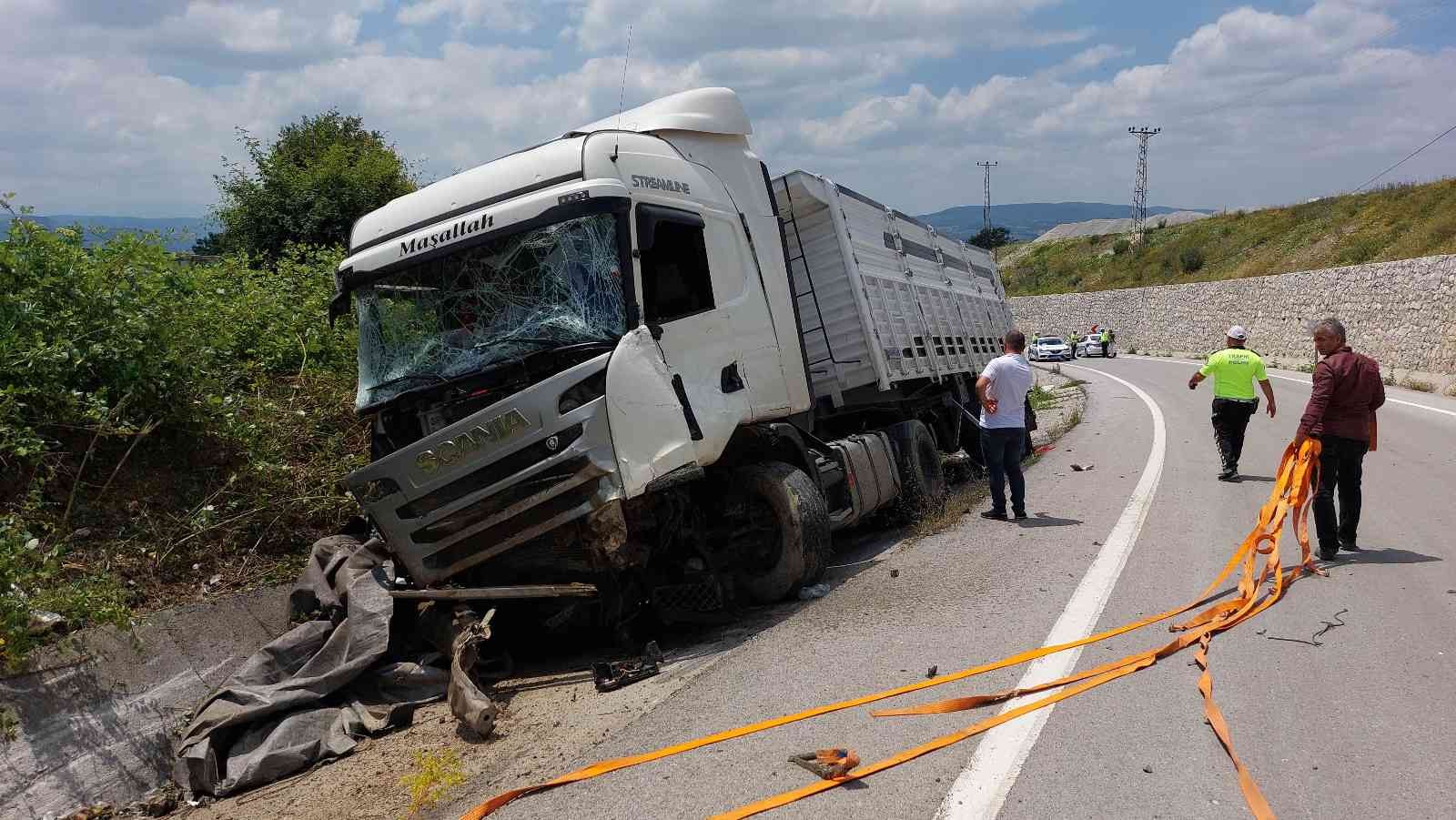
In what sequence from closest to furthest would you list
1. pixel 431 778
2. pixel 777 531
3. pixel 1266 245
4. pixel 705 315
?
pixel 431 778 < pixel 705 315 < pixel 777 531 < pixel 1266 245

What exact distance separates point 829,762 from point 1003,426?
19.5ft

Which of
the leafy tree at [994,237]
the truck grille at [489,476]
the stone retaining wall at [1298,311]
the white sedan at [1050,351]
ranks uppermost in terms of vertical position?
the leafy tree at [994,237]

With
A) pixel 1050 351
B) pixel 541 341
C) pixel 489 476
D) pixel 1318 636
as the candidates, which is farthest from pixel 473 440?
pixel 1050 351

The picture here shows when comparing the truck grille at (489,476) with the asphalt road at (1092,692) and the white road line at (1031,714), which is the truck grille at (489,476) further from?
the white road line at (1031,714)

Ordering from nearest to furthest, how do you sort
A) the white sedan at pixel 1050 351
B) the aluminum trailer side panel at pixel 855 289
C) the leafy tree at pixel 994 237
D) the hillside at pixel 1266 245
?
the aluminum trailer side panel at pixel 855 289, the white sedan at pixel 1050 351, the hillside at pixel 1266 245, the leafy tree at pixel 994 237

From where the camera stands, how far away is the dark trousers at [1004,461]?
960 centimetres

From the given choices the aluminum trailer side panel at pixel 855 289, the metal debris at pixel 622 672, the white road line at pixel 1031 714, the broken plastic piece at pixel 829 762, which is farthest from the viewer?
the aluminum trailer side panel at pixel 855 289

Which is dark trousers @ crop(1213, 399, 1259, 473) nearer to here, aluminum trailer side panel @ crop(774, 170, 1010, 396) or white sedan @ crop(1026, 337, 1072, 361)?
aluminum trailer side panel @ crop(774, 170, 1010, 396)

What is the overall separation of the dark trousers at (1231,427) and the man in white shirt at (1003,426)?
3145mm

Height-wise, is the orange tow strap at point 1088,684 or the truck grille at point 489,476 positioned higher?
the truck grille at point 489,476

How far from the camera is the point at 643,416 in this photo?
20.2ft

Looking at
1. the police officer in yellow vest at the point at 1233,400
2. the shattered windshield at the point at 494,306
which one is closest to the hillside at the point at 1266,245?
the police officer in yellow vest at the point at 1233,400

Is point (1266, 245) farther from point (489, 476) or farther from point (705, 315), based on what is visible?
point (489, 476)

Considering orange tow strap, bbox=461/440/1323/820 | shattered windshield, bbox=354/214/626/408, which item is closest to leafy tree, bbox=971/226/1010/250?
orange tow strap, bbox=461/440/1323/820
